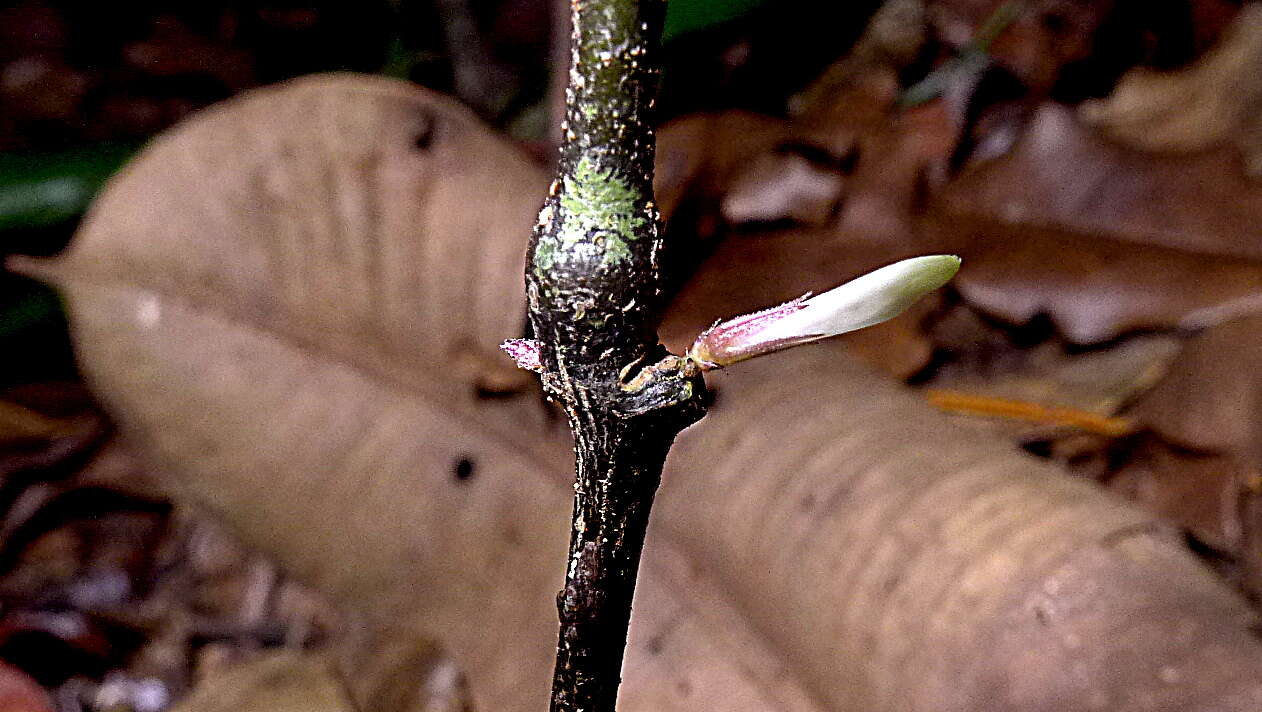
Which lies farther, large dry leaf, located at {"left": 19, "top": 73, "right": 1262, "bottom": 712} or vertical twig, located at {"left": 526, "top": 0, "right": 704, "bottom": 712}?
large dry leaf, located at {"left": 19, "top": 73, "right": 1262, "bottom": 712}

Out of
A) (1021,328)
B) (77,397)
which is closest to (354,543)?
(77,397)

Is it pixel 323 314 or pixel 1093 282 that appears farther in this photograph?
pixel 1093 282

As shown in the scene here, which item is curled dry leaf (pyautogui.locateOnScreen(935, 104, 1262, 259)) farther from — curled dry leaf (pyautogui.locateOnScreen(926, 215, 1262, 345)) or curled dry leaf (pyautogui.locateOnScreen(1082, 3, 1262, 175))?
curled dry leaf (pyautogui.locateOnScreen(1082, 3, 1262, 175))

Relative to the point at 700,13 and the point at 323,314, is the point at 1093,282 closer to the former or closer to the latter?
the point at 700,13

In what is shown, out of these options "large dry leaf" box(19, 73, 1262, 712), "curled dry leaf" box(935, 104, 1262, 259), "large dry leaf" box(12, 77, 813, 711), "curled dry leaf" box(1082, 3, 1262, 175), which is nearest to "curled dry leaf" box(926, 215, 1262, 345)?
"curled dry leaf" box(935, 104, 1262, 259)

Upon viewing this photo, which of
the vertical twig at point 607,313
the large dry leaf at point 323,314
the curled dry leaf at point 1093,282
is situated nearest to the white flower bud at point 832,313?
the vertical twig at point 607,313

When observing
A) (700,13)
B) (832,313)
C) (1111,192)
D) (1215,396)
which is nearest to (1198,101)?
(1111,192)
